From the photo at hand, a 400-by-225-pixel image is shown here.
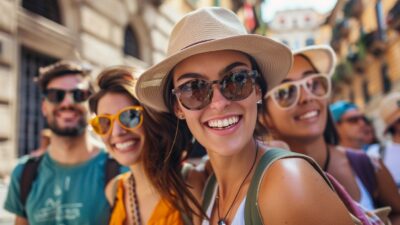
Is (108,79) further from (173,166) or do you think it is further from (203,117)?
(203,117)

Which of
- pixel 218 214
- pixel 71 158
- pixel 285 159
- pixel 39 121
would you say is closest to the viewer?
pixel 285 159

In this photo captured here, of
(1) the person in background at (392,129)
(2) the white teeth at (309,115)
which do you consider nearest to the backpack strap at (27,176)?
(2) the white teeth at (309,115)

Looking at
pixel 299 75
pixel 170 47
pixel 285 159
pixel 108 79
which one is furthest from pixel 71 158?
pixel 285 159

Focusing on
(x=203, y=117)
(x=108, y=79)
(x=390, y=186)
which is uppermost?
(x=108, y=79)

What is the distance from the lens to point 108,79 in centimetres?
227

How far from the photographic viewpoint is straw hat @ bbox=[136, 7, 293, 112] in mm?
1473

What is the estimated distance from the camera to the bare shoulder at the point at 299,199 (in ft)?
3.66

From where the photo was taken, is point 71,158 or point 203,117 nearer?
point 203,117

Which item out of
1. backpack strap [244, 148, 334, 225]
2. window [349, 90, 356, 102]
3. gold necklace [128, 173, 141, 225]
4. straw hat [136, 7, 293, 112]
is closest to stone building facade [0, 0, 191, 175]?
gold necklace [128, 173, 141, 225]

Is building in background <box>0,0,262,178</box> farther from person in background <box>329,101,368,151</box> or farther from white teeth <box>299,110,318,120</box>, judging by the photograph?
person in background <box>329,101,368,151</box>

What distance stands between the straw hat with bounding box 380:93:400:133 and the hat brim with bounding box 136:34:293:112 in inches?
106

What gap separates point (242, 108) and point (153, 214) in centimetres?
88

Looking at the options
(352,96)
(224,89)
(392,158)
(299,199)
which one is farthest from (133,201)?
(352,96)

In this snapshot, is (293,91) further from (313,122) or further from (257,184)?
(257,184)
